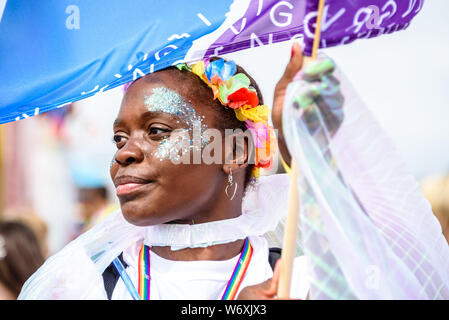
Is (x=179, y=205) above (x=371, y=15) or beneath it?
beneath

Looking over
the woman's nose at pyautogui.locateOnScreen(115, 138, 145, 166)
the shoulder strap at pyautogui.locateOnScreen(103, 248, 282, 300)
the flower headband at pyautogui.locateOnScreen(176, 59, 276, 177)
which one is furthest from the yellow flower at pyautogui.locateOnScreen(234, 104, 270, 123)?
the shoulder strap at pyautogui.locateOnScreen(103, 248, 282, 300)

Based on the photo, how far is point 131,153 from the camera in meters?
2.08

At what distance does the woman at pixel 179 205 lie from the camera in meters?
2.07

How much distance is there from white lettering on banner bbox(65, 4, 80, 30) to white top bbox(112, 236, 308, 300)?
94cm

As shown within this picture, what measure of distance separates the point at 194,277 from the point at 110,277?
326mm

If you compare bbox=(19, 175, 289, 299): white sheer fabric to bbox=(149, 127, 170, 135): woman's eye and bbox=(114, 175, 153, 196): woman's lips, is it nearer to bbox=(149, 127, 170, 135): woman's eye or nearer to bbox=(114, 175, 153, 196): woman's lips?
bbox=(114, 175, 153, 196): woman's lips

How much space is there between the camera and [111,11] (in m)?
2.24

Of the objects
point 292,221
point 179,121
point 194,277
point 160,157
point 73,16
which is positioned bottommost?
point 194,277

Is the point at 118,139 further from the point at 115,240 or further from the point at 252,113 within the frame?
the point at 252,113

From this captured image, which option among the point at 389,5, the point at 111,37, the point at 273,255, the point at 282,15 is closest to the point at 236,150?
the point at 273,255

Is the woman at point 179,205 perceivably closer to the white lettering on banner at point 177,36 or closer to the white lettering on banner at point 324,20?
the white lettering on banner at point 177,36

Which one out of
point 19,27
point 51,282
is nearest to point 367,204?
point 51,282

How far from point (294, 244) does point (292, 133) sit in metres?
0.32
